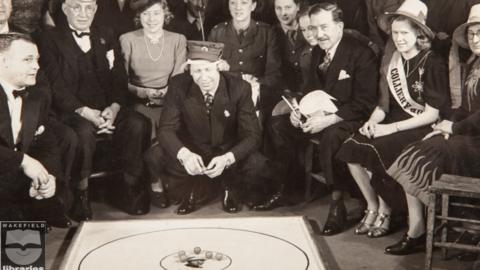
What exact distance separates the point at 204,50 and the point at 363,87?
3.71 ft

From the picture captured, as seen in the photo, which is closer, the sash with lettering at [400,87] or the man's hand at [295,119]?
the sash with lettering at [400,87]

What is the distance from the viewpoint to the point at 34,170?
5.06 meters

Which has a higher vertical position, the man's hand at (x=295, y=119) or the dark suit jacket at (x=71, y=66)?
the dark suit jacket at (x=71, y=66)

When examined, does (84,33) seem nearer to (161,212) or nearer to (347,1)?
(161,212)

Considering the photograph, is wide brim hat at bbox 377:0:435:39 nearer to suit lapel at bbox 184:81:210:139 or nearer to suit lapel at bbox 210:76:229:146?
suit lapel at bbox 210:76:229:146

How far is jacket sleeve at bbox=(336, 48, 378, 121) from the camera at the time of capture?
5152 mm

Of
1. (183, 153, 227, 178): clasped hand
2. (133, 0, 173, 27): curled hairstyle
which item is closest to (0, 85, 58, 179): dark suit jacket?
(133, 0, 173, 27): curled hairstyle

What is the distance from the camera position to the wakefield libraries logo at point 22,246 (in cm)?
452

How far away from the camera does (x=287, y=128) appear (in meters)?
5.45

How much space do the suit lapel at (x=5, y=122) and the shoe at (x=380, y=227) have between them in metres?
2.48

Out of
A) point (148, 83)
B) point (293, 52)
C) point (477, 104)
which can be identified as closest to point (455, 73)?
point (477, 104)

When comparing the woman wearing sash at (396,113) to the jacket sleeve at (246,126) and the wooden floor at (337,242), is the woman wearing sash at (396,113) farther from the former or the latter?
the jacket sleeve at (246,126)

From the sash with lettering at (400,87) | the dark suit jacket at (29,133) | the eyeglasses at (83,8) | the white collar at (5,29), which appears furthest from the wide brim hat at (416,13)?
the white collar at (5,29)

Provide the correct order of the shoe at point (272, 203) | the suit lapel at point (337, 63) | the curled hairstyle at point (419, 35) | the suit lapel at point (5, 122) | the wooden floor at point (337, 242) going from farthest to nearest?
the shoe at point (272, 203), the suit lapel at point (337, 63), the suit lapel at point (5, 122), the curled hairstyle at point (419, 35), the wooden floor at point (337, 242)
